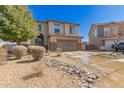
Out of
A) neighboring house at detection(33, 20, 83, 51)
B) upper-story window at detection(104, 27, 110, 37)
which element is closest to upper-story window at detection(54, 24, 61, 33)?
→ neighboring house at detection(33, 20, 83, 51)

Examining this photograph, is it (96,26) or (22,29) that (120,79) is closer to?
(22,29)

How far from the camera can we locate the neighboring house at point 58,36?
17422 mm

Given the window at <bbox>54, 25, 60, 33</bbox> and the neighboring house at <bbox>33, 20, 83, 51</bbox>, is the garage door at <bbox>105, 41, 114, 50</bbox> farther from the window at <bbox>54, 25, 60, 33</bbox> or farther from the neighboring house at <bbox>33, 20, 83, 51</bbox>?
the window at <bbox>54, 25, 60, 33</bbox>

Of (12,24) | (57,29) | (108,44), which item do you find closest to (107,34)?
(108,44)

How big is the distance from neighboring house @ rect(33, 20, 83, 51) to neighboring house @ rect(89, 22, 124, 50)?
4.94 m

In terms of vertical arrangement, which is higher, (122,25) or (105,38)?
(122,25)

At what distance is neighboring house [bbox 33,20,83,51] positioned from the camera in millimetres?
17422

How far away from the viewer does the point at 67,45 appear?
18484mm

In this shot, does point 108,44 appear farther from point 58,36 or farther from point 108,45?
point 58,36

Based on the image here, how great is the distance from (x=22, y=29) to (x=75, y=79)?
26.7ft

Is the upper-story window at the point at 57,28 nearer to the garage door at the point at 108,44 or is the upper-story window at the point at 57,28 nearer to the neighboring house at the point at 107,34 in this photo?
the neighboring house at the point at 107,34

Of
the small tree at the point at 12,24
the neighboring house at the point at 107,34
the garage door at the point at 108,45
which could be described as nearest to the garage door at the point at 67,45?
the neighboring house at the point at 107,34
